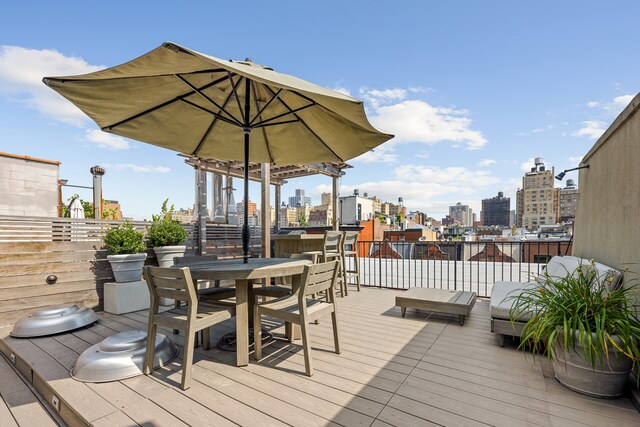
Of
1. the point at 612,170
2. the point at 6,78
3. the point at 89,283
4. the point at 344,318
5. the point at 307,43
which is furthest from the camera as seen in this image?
the point at 307,43

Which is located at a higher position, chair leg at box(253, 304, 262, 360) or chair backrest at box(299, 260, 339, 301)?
chair backrest at box(299, 260, 339, 301)

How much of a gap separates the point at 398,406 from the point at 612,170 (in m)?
3.38

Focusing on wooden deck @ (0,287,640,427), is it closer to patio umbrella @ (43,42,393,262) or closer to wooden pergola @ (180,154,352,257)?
patio umbrella @ (43,42,393,262)

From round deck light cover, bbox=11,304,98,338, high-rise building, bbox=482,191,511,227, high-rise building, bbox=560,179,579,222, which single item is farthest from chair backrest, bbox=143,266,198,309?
high-rise building, bbox=482,191,511,227

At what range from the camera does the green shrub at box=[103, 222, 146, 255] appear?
154 inches

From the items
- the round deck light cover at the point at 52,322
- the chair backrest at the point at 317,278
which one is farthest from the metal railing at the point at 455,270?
Answer: the round deck light cover at the point at 52,322

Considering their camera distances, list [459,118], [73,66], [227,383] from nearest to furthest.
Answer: [227,383] < [73,66] < [459,118]

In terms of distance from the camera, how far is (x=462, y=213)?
12888cm

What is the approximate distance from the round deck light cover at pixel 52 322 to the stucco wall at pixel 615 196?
5269 millimetres

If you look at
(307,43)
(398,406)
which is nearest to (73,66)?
(307,43)

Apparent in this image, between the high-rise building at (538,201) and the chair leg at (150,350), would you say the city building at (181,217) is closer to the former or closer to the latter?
the chair leg at (150,350)

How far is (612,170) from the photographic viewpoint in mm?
3049

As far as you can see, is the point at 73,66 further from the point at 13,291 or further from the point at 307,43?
the point at 13,291

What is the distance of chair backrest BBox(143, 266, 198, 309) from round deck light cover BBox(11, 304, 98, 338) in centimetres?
179
